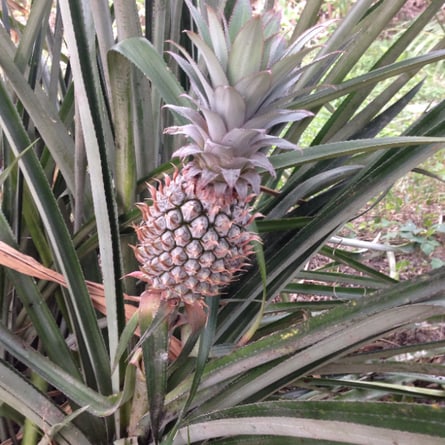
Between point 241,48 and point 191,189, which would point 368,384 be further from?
point 241,48

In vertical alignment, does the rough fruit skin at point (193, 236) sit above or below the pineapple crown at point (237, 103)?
below

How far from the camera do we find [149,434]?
28.5 inches

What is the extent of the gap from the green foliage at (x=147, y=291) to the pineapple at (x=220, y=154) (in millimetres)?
32

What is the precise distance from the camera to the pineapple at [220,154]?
532mm

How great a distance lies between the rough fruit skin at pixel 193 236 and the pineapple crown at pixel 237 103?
0.03 m

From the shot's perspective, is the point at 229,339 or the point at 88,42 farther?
the point at 229,339

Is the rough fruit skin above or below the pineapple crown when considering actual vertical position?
below

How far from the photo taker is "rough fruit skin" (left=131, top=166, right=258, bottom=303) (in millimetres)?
571

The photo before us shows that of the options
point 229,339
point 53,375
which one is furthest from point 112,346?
point 229,339

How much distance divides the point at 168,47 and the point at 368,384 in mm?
743

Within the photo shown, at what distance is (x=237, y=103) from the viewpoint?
1.75 feet

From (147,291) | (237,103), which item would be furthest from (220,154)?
(147,291)

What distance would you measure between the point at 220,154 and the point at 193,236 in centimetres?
11

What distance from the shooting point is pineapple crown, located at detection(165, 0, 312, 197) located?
0.52 m
